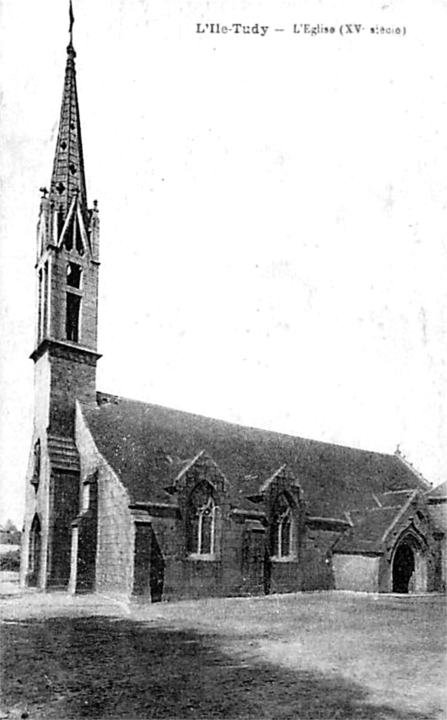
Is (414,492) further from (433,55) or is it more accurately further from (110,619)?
(433,55)

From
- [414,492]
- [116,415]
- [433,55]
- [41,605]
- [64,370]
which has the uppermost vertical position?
[433,55]

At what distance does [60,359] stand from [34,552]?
6.72m

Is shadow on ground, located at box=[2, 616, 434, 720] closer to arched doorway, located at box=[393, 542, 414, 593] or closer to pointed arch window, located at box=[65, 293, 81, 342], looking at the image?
pointed arch window, located at box=[65, 293, 81, 342]

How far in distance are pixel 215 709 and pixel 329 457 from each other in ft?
70.6

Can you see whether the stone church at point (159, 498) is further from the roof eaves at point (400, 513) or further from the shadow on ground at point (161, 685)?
the shadow on ground at point (161, 685)

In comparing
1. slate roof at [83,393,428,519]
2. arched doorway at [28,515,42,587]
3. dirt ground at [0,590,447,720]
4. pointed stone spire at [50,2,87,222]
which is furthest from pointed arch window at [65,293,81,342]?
dirt ground at [0,590,447,720]

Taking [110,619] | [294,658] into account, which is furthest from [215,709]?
[110,619]

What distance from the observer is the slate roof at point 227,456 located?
2389 cm

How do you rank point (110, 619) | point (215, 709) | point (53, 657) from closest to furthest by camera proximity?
1. point (215, 709)
2. point (53, 657)
3. point (110, 619)

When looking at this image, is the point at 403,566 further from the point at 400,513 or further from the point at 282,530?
the point at 282,530

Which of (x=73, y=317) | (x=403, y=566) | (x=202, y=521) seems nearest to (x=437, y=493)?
(x=403, y=566)

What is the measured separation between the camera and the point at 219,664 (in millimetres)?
11906

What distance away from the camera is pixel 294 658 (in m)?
12.5

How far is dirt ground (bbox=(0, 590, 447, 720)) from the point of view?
966 centimetres
